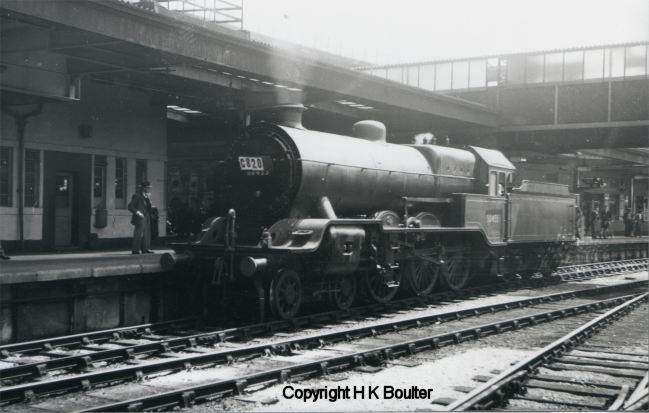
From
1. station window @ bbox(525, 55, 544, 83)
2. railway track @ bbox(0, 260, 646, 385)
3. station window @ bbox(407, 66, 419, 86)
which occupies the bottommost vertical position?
railway track @ bbox(0, 260, 646, 385)

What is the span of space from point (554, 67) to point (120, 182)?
17765 mm

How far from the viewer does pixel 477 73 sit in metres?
29.4

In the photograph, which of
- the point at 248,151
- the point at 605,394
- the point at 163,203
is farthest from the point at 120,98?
the point at 605,394

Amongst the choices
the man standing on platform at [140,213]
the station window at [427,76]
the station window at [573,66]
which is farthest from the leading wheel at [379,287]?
the station window at [427,76]

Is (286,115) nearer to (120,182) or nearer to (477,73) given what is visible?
(120,182)

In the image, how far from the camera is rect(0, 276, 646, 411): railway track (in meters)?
6.22

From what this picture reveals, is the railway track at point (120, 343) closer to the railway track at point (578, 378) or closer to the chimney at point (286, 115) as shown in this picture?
the chimney at point (286, 115)

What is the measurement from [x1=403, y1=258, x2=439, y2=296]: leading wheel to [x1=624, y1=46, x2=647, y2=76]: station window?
1559 centimetres

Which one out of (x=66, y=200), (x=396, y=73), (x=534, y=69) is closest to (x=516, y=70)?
(x=534, y=69)

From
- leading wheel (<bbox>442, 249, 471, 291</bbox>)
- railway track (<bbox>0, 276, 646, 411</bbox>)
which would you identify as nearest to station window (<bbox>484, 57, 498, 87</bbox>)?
leading wheel (<bbox>442, 249, 471, 291</bbox>)

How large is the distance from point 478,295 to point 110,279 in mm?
7392

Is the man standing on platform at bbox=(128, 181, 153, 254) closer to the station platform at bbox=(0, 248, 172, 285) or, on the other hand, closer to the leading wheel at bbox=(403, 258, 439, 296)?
the station platform at bbox=(0, 248, 172, 285)

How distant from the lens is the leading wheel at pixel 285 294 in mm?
9930

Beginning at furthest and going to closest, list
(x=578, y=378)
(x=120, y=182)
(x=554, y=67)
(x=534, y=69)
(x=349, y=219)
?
1. (x=534, y=69)
2. (x=554, y=67)
3. (x=120, y=182)
4. (x=349, y=219)
5. (x=578, y=378)
